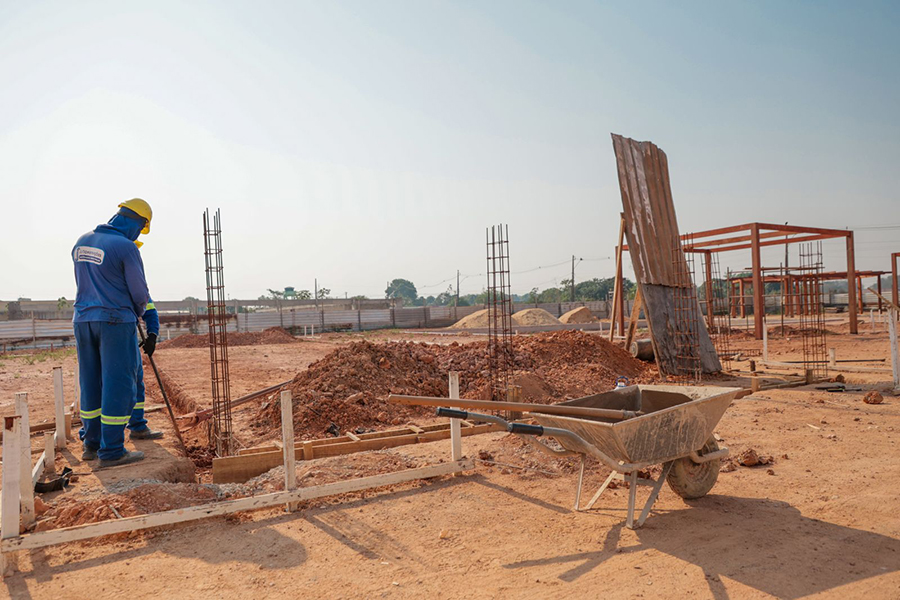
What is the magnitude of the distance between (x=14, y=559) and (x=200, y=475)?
272cm

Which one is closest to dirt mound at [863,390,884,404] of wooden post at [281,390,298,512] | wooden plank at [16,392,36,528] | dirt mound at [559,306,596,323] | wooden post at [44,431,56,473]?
wooden post at [281,390,298,512]

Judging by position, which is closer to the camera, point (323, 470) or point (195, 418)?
point (323, 470)

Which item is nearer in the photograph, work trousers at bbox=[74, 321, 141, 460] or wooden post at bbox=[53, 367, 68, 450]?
work trousers at bbox=[74, 321, 141, 460]

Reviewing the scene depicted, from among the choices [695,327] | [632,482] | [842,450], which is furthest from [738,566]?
[695,327]

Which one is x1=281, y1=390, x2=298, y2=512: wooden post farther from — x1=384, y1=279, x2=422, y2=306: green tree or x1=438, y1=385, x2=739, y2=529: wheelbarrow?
x1=384, y1=279, x2=422, y2=306: green tree

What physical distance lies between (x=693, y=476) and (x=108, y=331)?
5.38 m

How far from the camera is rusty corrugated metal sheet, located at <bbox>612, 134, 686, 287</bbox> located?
490 inches

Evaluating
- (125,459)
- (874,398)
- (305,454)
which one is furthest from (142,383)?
(874,398)

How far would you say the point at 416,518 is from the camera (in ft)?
14.5

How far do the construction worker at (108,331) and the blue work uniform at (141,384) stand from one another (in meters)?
0.37

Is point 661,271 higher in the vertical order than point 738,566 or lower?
higher

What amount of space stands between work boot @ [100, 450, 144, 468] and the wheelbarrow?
3695mm

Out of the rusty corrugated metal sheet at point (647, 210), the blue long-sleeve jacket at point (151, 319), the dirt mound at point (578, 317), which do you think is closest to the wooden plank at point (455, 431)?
the blue long-sleeve jacket at point (151, 319)

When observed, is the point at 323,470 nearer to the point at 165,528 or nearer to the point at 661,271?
the point at 165,528
